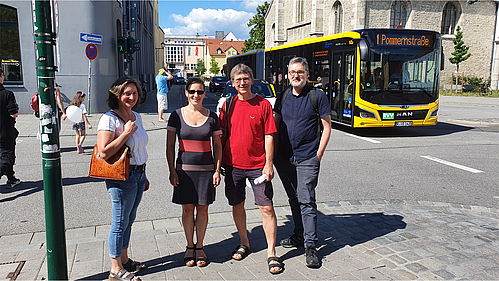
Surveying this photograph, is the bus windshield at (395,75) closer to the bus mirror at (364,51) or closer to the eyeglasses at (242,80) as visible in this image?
the bus mirror at (364,51)

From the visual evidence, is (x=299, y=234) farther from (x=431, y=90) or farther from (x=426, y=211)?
(x=431, y=90)

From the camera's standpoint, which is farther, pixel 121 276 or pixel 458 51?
pixel 458 51

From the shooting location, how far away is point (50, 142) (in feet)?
9.57

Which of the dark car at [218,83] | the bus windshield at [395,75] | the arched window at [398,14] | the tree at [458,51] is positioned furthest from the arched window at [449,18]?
the bus windshield at [395,75]

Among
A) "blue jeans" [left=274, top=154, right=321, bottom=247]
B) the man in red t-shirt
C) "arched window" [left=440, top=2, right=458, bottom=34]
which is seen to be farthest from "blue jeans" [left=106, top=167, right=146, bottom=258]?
"arched window" [left=440, top=2, right=458, bottom=34]

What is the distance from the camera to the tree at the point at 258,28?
56375 millimetres

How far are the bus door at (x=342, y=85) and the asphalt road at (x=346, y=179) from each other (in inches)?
51.8

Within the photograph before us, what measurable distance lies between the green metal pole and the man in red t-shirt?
4.58 feet

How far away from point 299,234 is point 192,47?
142 metres

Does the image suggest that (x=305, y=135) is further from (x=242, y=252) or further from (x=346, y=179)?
(x=346, y=179)

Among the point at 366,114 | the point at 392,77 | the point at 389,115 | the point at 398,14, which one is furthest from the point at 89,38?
the point at 398,14

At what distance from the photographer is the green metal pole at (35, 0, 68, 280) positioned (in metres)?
2.81

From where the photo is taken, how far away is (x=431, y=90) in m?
12.0

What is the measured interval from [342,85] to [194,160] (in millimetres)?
9902
